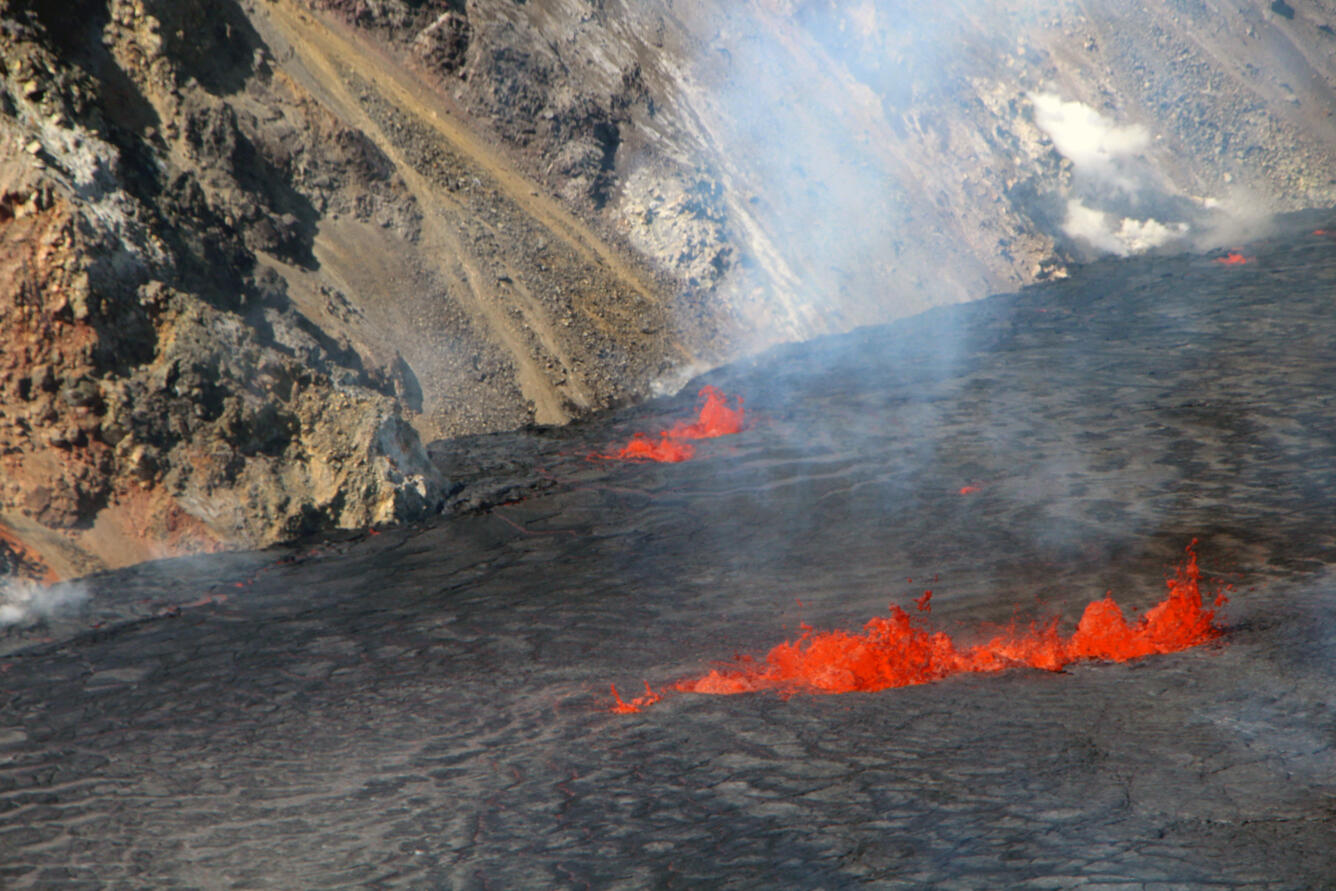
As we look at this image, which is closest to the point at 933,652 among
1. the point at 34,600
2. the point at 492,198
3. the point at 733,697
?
the point at 733,697

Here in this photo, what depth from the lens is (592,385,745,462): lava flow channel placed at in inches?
857

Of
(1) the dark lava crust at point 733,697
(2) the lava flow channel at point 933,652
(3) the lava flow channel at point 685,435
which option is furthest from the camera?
(3) the lava flow channel at point 685,435

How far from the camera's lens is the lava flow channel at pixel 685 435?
2177 cm

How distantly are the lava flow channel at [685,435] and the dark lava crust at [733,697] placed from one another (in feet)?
2.45

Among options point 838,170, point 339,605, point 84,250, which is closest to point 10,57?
point 84,250

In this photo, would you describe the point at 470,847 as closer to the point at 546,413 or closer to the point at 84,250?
the point at 84,250

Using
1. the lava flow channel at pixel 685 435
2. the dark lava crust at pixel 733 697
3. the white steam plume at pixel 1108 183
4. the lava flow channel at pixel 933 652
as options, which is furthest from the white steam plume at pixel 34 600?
the white steam plume at pixel 1108 183

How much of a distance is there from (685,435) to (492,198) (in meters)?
10.7

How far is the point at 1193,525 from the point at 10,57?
21.0 m

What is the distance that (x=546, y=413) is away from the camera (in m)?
25.6

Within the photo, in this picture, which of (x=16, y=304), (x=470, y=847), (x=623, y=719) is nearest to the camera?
(x=470, y=847)

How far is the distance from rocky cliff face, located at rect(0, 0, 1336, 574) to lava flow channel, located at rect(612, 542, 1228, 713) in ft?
30.2

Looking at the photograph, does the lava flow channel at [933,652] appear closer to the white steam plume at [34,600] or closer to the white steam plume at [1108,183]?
the white steam plume at [34,600]

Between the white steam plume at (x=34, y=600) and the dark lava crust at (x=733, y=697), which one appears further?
the white steam plume at (x=34, y=600)
